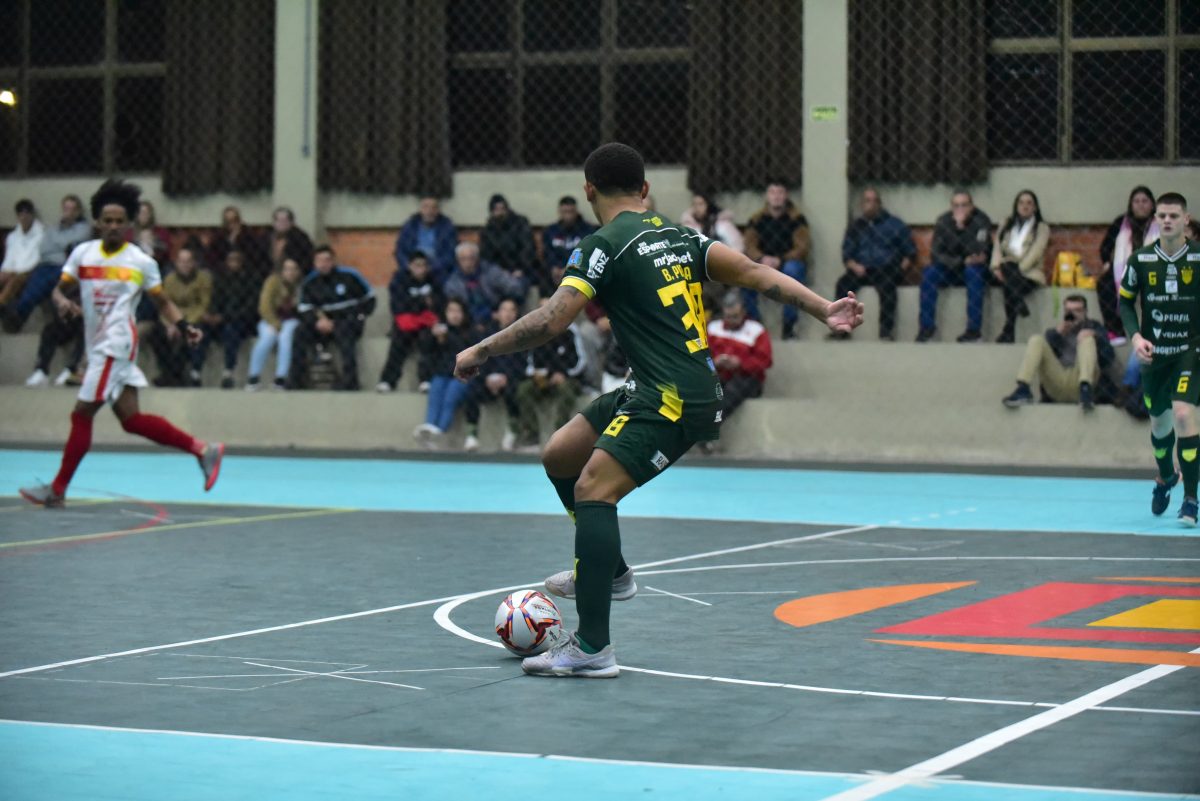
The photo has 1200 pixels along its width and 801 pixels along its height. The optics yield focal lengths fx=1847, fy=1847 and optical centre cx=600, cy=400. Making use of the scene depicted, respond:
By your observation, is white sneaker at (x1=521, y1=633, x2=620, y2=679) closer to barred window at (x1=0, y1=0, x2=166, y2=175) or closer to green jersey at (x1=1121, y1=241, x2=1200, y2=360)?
green jersey at (x1=1121, y1=241, x2=1200, y2=360)

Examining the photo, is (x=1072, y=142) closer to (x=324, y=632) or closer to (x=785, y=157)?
(x=785, y=157)

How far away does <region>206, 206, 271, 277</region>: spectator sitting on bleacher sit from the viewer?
21625mm

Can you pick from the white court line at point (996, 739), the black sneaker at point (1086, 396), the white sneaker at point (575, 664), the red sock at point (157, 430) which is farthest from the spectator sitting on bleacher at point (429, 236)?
the white court line at point (996, 739)

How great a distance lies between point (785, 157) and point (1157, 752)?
623 inches

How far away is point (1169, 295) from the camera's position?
12.4m

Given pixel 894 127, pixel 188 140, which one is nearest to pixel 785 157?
pixel 894 127

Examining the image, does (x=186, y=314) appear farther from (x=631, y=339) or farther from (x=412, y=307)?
(x=631, y=339)

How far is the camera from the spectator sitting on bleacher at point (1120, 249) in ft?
58.7

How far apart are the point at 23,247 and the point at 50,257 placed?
14.4 inches

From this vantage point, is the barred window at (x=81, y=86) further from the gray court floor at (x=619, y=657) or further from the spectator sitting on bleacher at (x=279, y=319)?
the gray court floor at (x=619, y=657)

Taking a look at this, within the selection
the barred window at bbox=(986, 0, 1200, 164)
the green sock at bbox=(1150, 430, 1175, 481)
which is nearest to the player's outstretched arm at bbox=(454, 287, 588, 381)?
the green sock at bbox=(1150, 430, 1175, 481)

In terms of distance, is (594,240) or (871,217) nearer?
(594,240)

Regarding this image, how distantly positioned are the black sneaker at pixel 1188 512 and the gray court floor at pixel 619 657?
3.01 ft

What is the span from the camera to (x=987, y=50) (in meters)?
19.9
